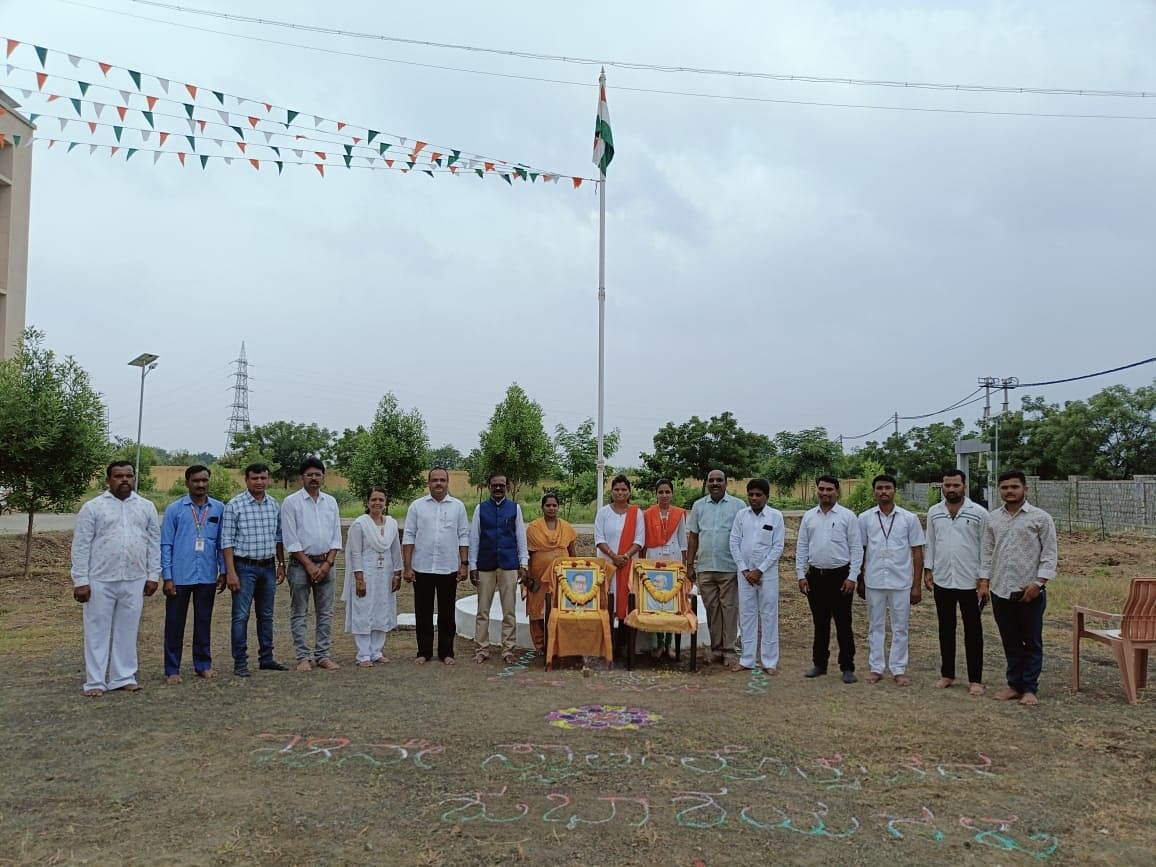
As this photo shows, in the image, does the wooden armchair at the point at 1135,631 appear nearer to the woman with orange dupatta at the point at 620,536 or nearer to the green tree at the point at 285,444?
Answer: the woman with orange dupatta at the point at 620,536

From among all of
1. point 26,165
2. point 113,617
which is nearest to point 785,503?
point 26,165

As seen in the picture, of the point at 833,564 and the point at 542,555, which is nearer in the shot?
the point at 833,564

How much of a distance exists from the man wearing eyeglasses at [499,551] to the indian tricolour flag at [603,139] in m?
4.55

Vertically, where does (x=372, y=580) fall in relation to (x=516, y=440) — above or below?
below

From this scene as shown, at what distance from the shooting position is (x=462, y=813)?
13.5ft

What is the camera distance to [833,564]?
729cm

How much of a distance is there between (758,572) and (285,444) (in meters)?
44.5

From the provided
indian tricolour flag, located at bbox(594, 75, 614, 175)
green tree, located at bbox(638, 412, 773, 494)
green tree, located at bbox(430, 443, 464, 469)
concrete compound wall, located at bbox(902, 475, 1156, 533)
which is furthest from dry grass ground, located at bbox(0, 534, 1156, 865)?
Result: green tree, located at bbox(430, 443, 464, 469)

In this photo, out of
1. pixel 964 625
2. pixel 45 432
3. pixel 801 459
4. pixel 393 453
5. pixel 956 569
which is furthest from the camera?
pixel 801 459

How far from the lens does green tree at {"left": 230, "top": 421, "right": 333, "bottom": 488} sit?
46812 mm

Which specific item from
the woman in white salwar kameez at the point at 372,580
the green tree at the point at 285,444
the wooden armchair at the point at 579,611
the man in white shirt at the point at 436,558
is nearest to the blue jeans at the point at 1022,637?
the wooden armchair at the point at 579,611

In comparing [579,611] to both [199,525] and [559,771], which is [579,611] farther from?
[199,525]

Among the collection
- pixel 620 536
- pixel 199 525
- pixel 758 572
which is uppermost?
pixel 199 525

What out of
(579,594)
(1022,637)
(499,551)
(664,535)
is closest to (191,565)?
(499,551)
